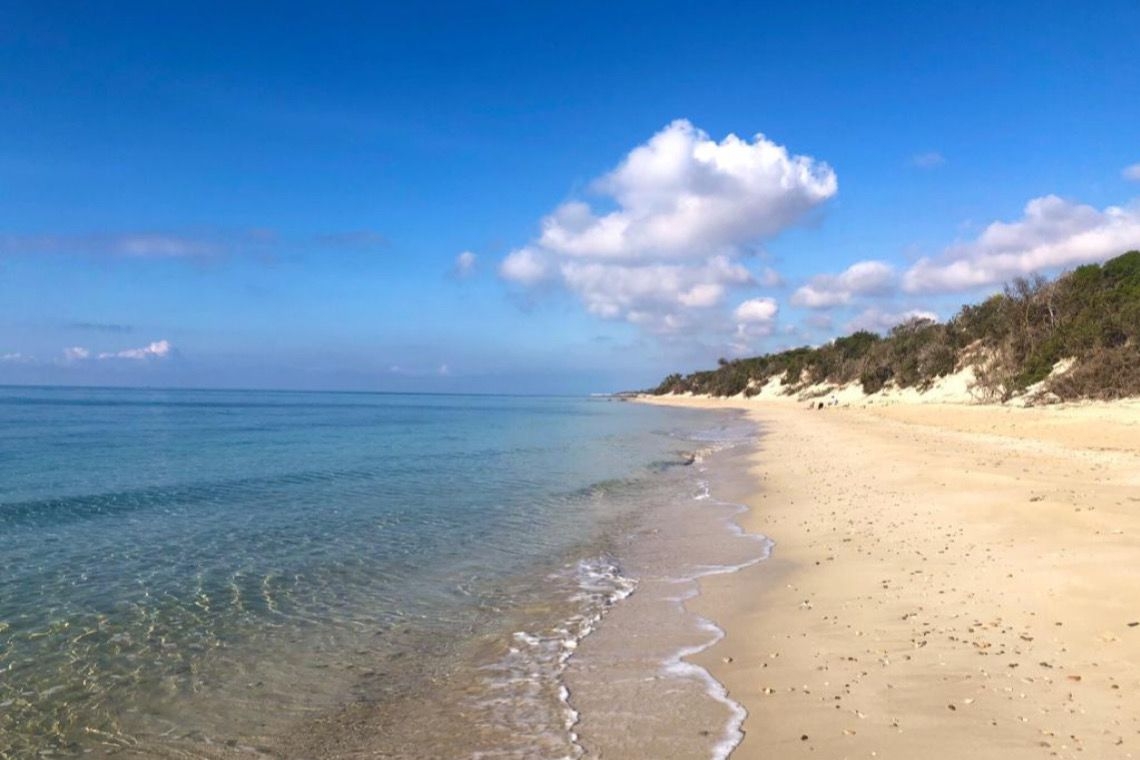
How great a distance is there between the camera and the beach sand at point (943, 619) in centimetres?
469

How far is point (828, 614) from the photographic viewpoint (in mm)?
7551

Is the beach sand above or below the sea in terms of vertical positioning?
above

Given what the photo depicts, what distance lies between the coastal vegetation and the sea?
84.2 feet

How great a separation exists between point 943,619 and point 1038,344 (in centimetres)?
4315

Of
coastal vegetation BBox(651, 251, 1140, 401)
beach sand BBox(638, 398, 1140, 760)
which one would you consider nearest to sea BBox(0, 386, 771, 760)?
beach sand BBox(638, 398, 1140, 760)

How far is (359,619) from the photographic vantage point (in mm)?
8242

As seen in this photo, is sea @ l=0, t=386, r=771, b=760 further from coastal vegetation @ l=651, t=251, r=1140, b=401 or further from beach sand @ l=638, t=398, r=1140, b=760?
coastal vegetation @ l=651, t=251, r=1140, b=401

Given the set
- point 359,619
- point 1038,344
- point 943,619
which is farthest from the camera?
point 1038,344

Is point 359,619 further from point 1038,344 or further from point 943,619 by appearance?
point 1038,344

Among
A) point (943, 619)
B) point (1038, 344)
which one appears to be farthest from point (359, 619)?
point (1038, 344)

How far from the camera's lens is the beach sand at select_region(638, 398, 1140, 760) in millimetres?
4691

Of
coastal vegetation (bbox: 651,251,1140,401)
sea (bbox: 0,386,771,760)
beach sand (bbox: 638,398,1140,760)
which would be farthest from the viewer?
coastal vegetation (bbox: 651,251,1140,401)

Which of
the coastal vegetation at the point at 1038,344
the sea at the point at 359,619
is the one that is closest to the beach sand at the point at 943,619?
the sea at the point at 359,619

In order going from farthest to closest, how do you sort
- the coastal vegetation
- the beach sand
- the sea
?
the coastal vegetation → the sea → the beach sand
